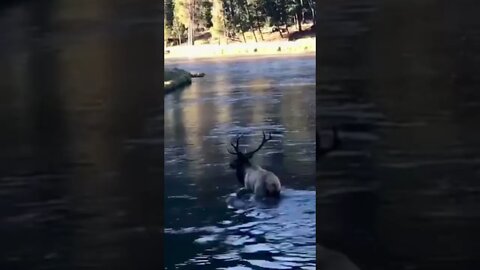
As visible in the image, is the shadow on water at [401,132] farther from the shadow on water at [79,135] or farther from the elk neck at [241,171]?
the elk neck at [241,171]

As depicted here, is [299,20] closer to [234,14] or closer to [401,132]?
[234,14]

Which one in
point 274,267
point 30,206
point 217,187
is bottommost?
point 274,267

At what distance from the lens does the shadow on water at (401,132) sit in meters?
0.59

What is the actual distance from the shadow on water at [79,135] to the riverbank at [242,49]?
1.65 ft

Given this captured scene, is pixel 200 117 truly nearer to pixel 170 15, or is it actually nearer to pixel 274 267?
pixel 170 15

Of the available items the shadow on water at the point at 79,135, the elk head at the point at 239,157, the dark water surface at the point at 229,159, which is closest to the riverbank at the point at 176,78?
the dark water surface at the point at 229,159

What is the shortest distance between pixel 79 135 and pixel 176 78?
1.92 ft

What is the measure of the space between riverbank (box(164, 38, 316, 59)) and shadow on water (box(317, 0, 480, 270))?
509 mm

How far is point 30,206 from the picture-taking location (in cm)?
62

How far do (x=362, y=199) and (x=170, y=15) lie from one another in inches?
23.5

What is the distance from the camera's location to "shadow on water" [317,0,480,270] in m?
0.59

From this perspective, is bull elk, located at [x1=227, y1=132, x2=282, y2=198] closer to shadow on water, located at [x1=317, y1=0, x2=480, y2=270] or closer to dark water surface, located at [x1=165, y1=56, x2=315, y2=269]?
dark water surface, located at [x1=165, y1=56, x2=315, y2=269]

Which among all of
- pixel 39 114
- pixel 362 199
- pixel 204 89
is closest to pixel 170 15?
pixel 204 89

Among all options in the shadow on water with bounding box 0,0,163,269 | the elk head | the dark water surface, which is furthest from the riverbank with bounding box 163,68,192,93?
the shadow on water with bounding box 0,0,163,269
